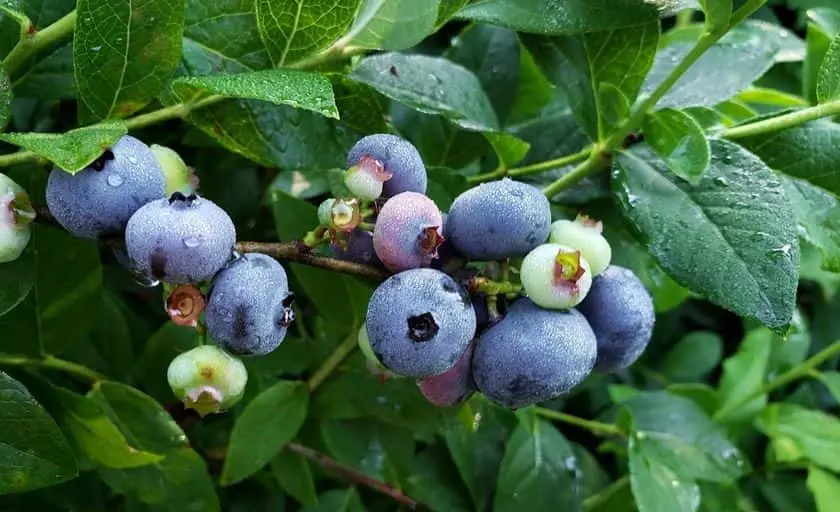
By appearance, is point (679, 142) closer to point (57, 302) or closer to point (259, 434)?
point (259, 434)

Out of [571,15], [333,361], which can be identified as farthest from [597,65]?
[333,361]

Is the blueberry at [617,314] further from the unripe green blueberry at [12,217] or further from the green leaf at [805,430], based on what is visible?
the green leaf at [805,430]

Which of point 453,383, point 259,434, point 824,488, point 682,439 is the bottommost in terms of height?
point 824,488

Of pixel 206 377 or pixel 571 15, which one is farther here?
pixel 571 15

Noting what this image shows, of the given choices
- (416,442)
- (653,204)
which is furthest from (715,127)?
(416,442)

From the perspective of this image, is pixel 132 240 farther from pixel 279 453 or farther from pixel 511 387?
pixel 279 453

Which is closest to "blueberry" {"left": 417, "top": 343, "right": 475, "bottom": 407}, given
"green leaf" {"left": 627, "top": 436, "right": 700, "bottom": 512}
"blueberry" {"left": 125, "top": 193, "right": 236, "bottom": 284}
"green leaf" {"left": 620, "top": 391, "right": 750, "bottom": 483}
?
"blueberry" {"left": 125, "top": 193, "right": 236, "bottom": 284}
